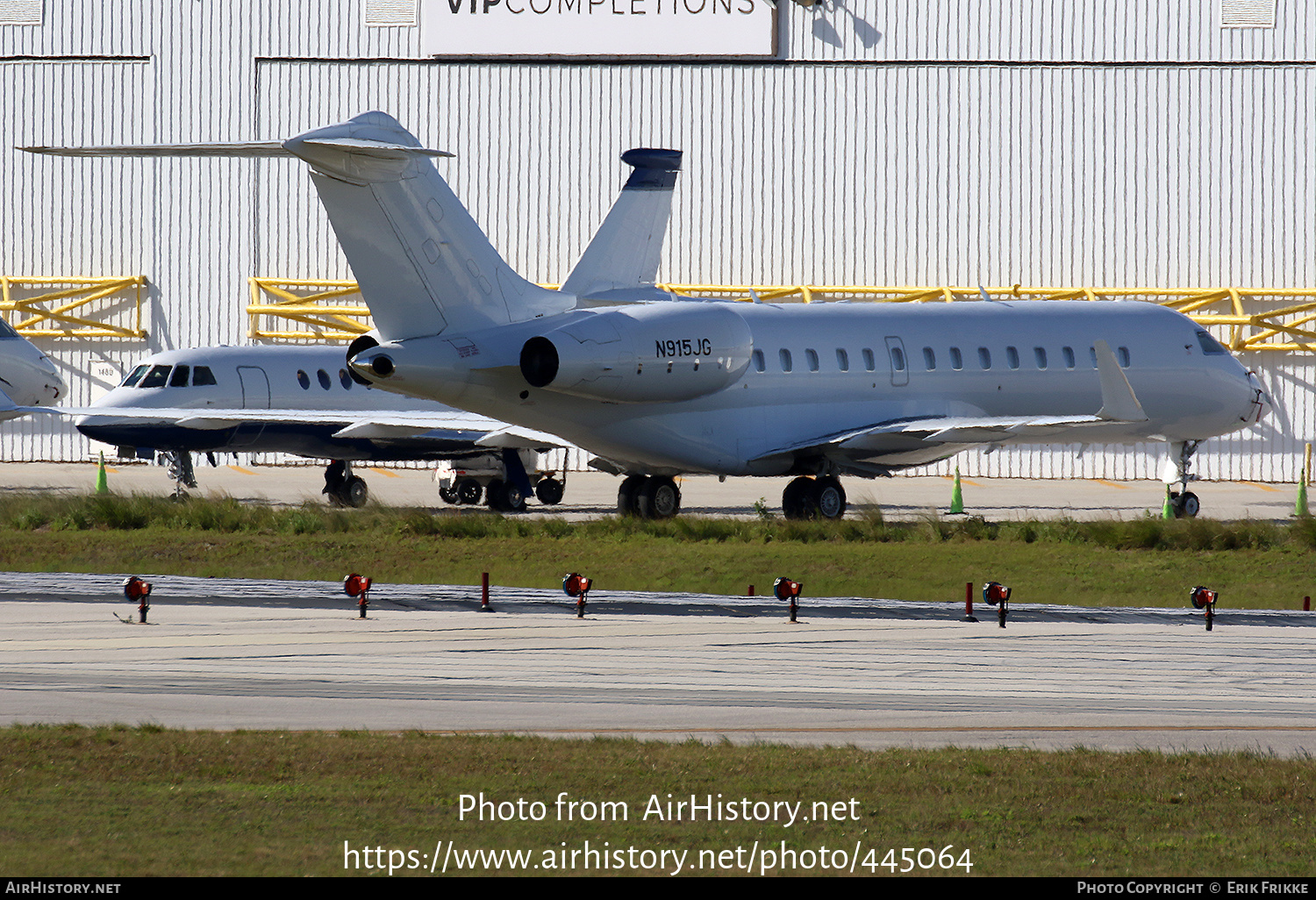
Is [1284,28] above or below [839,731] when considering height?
above

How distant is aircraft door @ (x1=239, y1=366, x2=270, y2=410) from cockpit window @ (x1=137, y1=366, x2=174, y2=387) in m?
1.40

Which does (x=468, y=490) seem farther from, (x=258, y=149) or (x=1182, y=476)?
(x=258, y=149)

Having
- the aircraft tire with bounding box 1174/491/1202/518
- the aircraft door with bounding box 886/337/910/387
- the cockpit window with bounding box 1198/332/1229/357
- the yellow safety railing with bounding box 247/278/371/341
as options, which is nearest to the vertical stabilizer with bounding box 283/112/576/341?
the aircraft door with bounding box 886/337/910/387

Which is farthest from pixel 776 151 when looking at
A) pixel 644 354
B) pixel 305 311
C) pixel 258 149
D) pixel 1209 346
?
pixel 258 149

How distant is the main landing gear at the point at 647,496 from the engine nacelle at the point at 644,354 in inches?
117

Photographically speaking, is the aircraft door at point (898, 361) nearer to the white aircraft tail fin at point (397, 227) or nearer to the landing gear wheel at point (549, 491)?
the white aircraft tail fin at point (397, 227)

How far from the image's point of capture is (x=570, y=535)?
23.7 meters

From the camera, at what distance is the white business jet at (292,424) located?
30.0 meters

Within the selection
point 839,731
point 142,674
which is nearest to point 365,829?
point 839,731

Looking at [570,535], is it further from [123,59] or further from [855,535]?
[123,59]

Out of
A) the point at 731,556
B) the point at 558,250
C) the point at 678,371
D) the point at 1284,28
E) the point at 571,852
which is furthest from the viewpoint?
the point at 558,250

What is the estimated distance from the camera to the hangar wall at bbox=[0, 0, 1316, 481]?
144ft

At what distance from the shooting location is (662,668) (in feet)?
43.9

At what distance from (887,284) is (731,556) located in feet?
81.5
